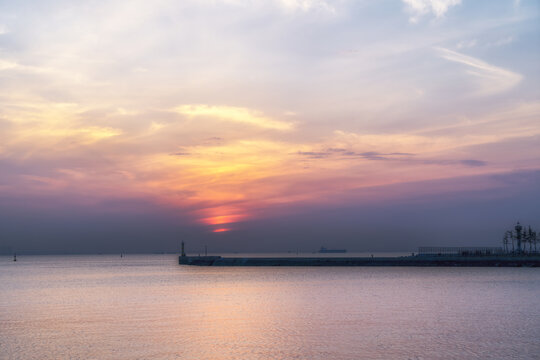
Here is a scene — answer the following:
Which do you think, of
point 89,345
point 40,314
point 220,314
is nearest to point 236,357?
point 89,345

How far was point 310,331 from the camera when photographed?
38.4m

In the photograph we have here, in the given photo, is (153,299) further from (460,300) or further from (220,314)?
(460,300)

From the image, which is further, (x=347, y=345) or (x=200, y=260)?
(x=200, y=260)

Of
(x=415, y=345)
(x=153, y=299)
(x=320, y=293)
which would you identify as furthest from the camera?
(x=320, y=293)

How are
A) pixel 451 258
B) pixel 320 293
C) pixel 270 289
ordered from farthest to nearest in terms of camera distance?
pixel 451 258, pixel 270 289, pixel 320 293

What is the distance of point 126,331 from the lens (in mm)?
38781

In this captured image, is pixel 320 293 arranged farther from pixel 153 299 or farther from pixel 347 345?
pixel 347 345

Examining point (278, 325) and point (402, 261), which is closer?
point (278, 325)

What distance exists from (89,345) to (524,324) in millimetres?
31506

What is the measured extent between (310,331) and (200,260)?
149 metres

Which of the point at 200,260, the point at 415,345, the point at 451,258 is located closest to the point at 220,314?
the point at 415,345

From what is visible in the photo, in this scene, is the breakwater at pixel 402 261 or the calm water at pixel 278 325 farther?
the breakwater at pixel 402 261

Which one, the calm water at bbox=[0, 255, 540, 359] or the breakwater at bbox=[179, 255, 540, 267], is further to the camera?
the breakwater at bbox=[179, 255, 540, 267]

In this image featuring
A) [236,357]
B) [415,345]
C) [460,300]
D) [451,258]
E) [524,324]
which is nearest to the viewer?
[236,357]
